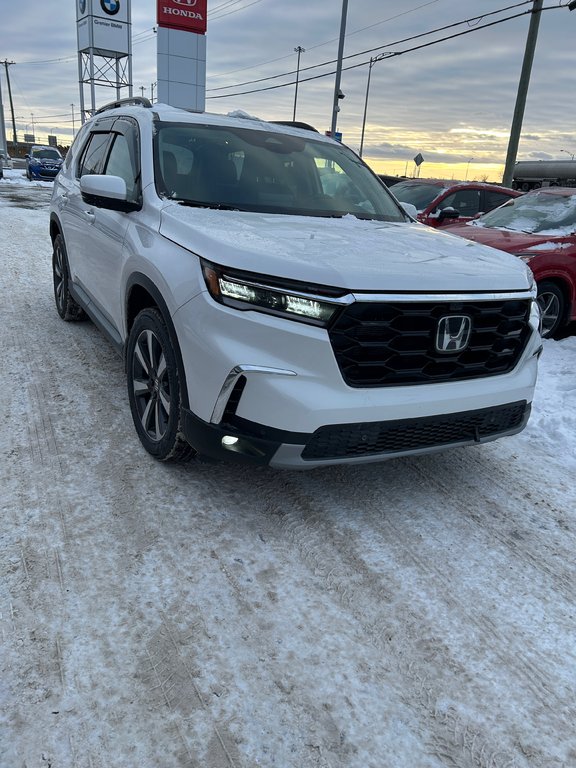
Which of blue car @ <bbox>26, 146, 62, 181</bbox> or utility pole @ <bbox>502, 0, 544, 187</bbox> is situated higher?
utility pole @ <bbox>502, 0, 544, 187</bbox>

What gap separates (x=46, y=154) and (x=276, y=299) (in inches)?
1258

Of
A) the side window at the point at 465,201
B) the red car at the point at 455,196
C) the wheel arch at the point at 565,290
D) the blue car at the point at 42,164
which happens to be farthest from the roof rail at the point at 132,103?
the blue car at the point at 42,164

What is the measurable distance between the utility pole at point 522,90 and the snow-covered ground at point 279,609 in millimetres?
14492

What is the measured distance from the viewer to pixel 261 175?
3738 millimetres

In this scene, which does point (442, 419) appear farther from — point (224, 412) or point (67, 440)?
point (67, 440)

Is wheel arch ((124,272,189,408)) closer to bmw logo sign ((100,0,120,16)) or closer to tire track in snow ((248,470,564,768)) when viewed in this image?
tire track in snow ((248,470,564,768))

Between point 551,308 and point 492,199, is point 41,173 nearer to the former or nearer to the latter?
point 492,199

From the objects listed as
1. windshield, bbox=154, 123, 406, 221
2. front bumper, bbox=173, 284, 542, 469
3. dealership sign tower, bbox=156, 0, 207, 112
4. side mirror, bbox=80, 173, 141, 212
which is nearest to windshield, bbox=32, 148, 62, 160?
dealership sign tower, bbox=156, 0, 207, 112

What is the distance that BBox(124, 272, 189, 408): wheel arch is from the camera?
2689 mm

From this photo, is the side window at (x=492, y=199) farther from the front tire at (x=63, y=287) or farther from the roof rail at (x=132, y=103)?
the front tire at (x=63, y=287)

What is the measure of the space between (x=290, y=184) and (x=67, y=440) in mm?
2195

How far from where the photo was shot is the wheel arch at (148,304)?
8.82ft

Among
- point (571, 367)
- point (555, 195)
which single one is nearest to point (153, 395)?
point (571, 367)

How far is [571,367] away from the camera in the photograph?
526 centimetres
